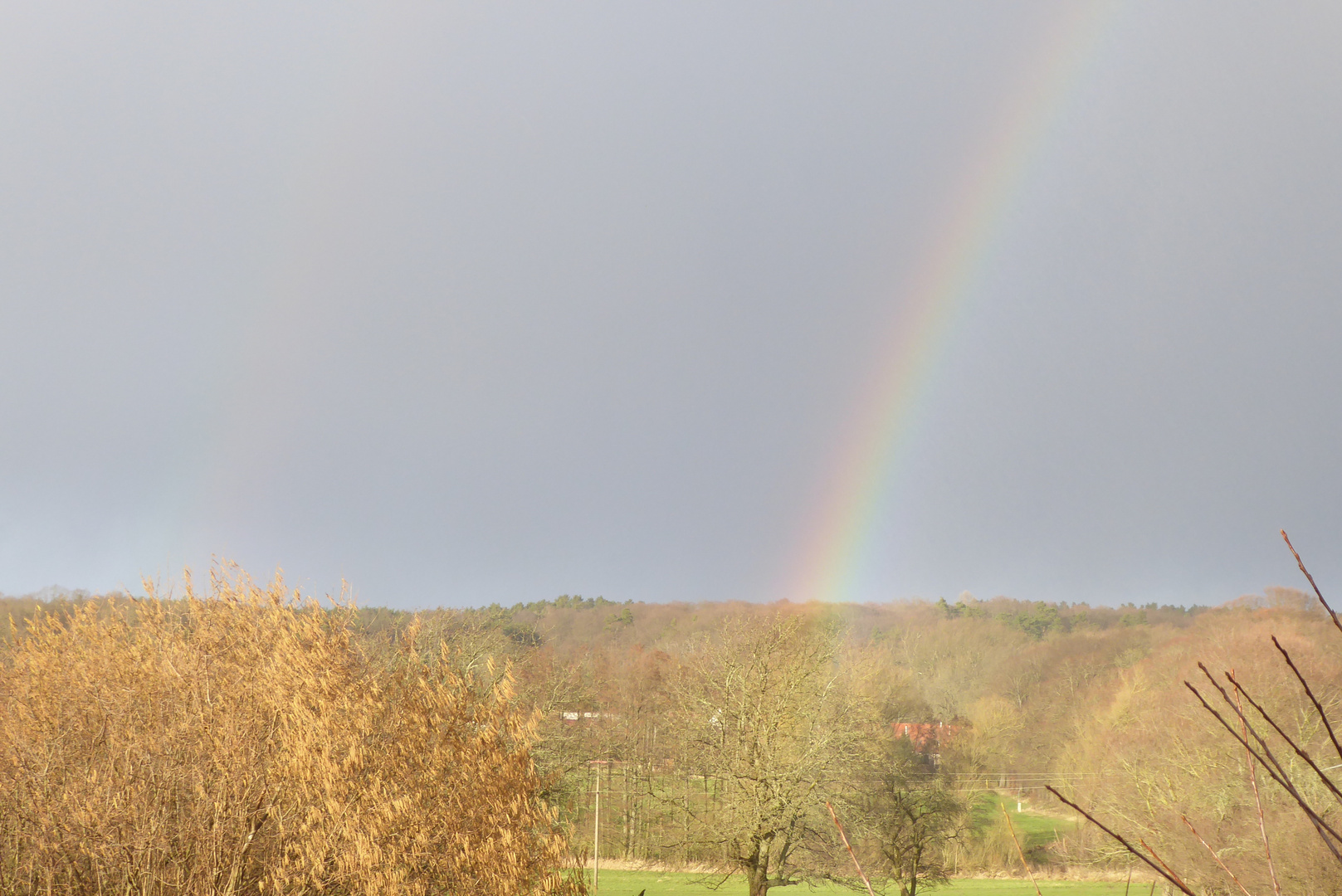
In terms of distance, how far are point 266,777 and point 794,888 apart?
36.6m

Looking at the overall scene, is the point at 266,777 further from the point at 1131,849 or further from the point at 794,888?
the point at 794,888

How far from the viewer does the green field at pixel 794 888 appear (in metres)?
32.4

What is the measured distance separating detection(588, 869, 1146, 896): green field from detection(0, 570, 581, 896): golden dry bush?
2512 centimetres

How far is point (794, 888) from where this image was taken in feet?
130

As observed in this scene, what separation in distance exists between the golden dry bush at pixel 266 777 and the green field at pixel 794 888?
25.1 metres

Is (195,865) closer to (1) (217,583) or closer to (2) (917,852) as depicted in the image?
(1) (217,583)

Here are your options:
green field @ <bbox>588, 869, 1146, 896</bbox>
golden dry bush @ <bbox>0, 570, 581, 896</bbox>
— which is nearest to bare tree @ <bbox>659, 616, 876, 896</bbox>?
green field @ <bbox>588, 869, 1146, 896</bbox>

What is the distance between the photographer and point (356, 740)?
23.6 feet

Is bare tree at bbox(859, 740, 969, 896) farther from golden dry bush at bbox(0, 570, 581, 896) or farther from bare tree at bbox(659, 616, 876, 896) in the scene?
golden dry bush at bbox(0, 570, 581, 896)

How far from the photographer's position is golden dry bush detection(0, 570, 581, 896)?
7.03 metres

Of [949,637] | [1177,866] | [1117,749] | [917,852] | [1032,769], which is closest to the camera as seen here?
[1177,866]

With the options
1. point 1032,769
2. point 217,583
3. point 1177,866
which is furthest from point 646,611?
point 217,583

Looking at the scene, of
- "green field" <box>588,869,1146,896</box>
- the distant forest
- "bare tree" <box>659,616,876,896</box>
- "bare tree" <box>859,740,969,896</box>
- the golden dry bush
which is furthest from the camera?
"green field" <box>588,869,1146,896</box>

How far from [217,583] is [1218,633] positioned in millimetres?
36057
